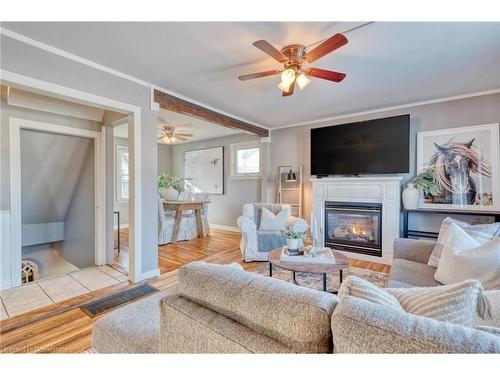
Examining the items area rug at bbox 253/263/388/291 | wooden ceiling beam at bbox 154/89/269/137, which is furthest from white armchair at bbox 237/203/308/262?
wooden ceiling beam at bbox 154/89/269/137

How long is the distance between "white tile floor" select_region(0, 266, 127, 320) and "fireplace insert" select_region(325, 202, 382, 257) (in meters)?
3.26

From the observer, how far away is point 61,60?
219 centimetres

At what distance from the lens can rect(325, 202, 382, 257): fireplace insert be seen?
12.2 feet

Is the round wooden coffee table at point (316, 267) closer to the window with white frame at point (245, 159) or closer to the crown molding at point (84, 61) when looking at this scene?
the crown molding at point (84, 61)

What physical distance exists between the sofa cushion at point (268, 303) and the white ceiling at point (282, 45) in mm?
1872

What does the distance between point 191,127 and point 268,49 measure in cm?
369

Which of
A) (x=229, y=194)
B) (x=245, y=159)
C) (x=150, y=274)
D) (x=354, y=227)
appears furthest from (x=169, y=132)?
(x=354, y=227)

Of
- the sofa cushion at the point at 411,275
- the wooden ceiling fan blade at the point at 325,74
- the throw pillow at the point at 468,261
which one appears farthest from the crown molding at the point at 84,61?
the throw pillow at the point at 468,261

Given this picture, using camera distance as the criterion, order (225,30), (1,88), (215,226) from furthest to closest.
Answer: (215,226) < (1,88) < (225,30)

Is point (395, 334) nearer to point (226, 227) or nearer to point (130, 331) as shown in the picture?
Answer: point (130, 331)

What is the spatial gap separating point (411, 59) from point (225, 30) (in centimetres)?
185

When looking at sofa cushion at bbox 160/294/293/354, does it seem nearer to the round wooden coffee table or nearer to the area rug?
the round wooden coffee table
